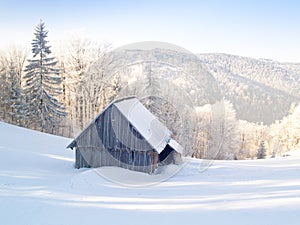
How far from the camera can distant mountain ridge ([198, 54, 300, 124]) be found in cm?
6699

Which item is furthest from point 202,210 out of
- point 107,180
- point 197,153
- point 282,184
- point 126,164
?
point 197,153

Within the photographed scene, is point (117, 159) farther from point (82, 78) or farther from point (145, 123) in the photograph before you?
point (82, 78)

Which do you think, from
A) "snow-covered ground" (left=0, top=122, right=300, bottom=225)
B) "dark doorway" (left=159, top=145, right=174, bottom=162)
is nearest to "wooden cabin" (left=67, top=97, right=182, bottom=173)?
"snow-covered ground" (left=0, top=122, right=300, bottom=225)

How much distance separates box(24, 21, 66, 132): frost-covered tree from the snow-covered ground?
12.4 m

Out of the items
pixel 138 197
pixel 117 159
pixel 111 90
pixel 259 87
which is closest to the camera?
pixel 138 197

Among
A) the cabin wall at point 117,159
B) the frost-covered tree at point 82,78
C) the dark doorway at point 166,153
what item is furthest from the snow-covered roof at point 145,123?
the frost-covered tree at point 82,78

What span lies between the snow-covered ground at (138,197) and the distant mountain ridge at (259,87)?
144 feet

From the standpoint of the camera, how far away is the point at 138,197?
8.91 metres

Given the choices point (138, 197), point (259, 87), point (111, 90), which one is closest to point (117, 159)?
point (138, 197)

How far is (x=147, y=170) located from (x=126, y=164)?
46.2 inches

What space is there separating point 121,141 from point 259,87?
318ft

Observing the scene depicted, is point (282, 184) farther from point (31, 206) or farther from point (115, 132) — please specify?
point (31, 206)

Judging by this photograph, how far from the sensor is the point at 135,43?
9.48 metres

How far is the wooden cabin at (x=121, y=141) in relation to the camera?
12.6 meters
